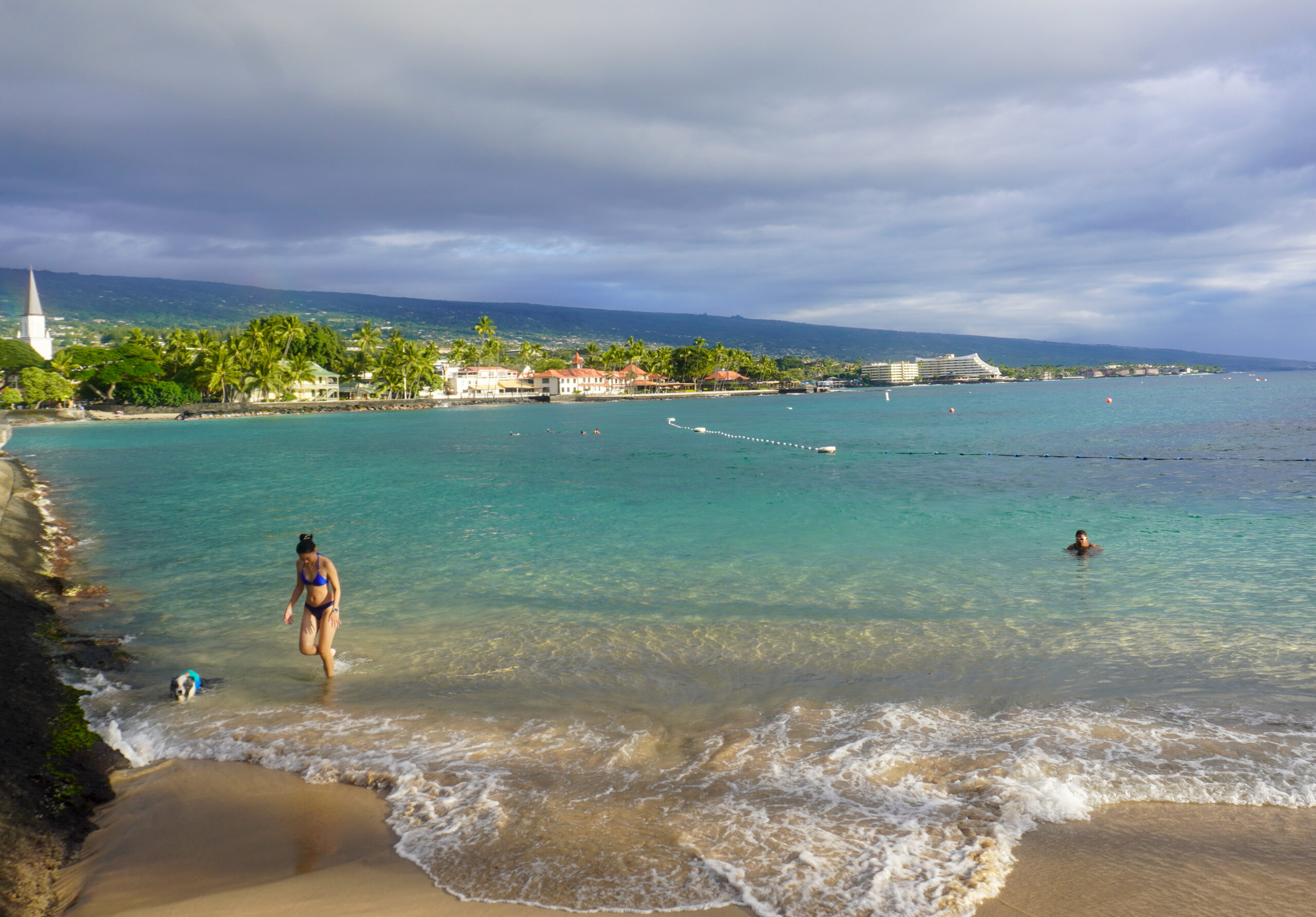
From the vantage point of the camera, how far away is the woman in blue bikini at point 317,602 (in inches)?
342

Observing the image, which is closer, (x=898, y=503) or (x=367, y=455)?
(x=898, y=503)

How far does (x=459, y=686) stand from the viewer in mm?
8867

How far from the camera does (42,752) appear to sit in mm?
6496

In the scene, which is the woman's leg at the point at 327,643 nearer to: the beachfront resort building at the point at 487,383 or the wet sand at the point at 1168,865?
the wet sand at the point at 1168,865

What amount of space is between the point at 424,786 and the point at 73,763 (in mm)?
3072

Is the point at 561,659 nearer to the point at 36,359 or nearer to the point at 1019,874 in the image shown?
the point at 1019,874

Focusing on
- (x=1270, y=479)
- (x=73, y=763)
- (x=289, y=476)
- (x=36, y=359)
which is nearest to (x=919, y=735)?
(x=73, y=763)

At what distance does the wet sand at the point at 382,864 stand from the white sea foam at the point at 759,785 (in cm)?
19

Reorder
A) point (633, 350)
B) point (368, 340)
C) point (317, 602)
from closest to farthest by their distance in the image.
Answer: point (317, 602)
point (368, 340)
point (633, 350)

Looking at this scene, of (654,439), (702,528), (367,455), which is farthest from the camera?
(654,439)

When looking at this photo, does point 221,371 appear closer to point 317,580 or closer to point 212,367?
point 212,367

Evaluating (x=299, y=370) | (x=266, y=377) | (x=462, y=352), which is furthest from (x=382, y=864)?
(x=462, y=352)

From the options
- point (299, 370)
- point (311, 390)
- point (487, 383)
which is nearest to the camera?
point (299, 370)

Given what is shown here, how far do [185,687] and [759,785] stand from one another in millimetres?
6429
